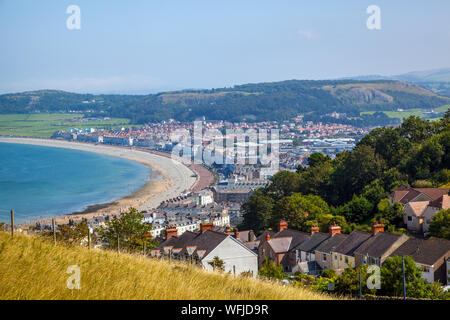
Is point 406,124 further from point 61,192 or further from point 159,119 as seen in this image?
point 159,119

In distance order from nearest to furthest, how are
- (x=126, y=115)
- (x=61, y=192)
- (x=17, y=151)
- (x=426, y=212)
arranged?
(x=426, y=212) → (x=61, y=192) → (x=17, y=151) → (x=126, y=115)

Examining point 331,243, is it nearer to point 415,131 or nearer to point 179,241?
point 179,241

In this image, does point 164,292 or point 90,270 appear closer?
point 164,292

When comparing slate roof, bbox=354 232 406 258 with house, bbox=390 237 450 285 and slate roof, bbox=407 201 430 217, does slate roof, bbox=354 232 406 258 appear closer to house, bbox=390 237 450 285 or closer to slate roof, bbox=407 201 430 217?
A: house, bbox=390 237 450 285

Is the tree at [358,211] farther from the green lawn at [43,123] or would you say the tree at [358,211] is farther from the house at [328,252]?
the green lawn at [43,123]

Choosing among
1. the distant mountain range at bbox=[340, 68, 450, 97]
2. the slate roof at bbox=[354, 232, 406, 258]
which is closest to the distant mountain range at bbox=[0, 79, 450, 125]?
the distant mountain range at bbox=[340, 68, 450, 97]

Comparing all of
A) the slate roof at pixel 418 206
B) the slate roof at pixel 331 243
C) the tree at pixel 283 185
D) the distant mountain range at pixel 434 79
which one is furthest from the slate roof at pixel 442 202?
the distant mountain range at pixel 434 79
